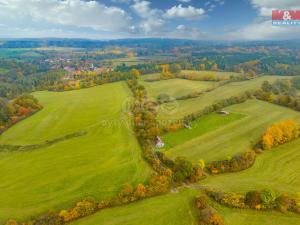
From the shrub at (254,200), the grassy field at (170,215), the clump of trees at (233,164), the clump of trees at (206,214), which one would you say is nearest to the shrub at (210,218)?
the clump of trees at (206,214)

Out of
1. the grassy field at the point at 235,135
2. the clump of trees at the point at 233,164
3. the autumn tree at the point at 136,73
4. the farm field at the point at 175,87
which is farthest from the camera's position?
the autumn tree at the point at 136,73

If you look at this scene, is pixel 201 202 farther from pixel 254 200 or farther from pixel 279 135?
pixel 279 135

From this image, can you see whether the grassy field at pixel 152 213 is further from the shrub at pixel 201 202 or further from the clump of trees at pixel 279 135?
the clump of trees at pixel 279 135

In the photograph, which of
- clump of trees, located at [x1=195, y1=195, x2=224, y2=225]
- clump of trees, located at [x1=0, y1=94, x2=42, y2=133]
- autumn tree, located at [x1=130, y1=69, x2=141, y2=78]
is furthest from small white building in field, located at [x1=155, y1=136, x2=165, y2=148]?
autumn tree, located at [x1=130, y1=69, x2=141, y2=78]

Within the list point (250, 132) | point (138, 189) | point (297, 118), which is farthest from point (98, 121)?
point (297, 118)

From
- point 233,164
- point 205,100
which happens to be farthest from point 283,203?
point 205,100

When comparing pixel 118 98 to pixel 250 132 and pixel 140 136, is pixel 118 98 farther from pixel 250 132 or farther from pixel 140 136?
pixel 250 132
